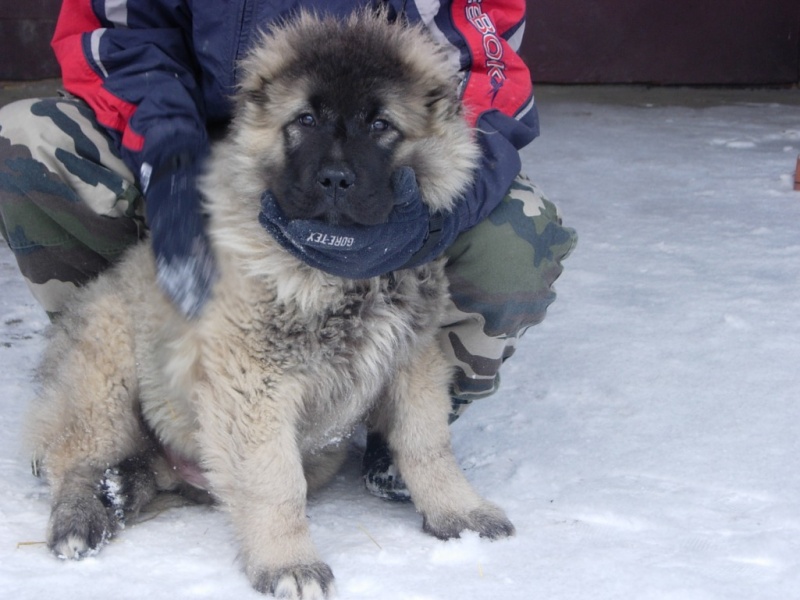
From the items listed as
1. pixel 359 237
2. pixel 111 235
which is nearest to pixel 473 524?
pixel 359 237

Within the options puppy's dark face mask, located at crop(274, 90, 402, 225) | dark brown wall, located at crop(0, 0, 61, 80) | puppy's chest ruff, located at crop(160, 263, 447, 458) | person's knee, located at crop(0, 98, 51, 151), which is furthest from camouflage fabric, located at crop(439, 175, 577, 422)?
dark brown wall, located at crop(0, 0, 61, 80)

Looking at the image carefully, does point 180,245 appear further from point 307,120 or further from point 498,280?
point 498,280

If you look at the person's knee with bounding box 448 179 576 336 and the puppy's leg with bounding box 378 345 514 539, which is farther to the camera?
the person's knee with bounding box 448 179 576 336

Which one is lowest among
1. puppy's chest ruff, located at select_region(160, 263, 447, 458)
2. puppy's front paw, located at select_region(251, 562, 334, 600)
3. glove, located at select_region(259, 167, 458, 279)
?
puppy's front paw, located at select_region(251, 562, 334, 600)

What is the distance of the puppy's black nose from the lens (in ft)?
7.00

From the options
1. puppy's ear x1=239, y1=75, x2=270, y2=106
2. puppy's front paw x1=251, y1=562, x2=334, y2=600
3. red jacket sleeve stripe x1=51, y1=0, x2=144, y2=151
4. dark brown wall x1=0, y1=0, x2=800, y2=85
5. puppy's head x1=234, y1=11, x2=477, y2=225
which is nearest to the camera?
puppy's front paw x1=251, y1=562, x2=334, y2=600

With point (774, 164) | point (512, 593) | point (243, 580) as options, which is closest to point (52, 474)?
point (243, 580)

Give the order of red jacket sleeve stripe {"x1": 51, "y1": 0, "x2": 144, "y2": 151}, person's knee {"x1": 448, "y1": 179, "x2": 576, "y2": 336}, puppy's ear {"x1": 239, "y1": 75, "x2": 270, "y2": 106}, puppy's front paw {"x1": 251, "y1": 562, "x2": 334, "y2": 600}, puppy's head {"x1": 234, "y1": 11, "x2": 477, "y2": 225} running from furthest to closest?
red jacket sleeve stripe {"x1": 51, "y1": 0, "x2": 144, "y2": 151}, person's knee {"x1": 448, "y1": 179, "x2": 576, "y2": 336}, puppy's ear {"x1": 239, "y1": 75, "x2": 270, "y2": 106}, puppy's head {"x1": 234, "y1": 11, "x2": 477, "y2": 225}, puppy's front paw {"x1": 251, "y1": 562, "x2": 334, "y2": 600}

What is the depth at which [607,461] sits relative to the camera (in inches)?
106

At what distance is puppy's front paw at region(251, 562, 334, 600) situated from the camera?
6.82 feet

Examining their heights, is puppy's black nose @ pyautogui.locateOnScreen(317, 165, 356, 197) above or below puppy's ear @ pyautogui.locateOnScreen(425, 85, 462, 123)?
below

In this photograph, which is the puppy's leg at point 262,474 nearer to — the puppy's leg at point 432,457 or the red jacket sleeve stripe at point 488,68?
the puppy's leg at point 432,457

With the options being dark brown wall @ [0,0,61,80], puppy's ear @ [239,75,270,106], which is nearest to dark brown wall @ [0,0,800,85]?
dark brown wall @ [0,0,61,80]

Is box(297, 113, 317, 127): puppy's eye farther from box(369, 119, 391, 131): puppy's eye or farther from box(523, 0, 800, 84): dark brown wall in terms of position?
box(523, 0, 800, 84): dark brown wall
